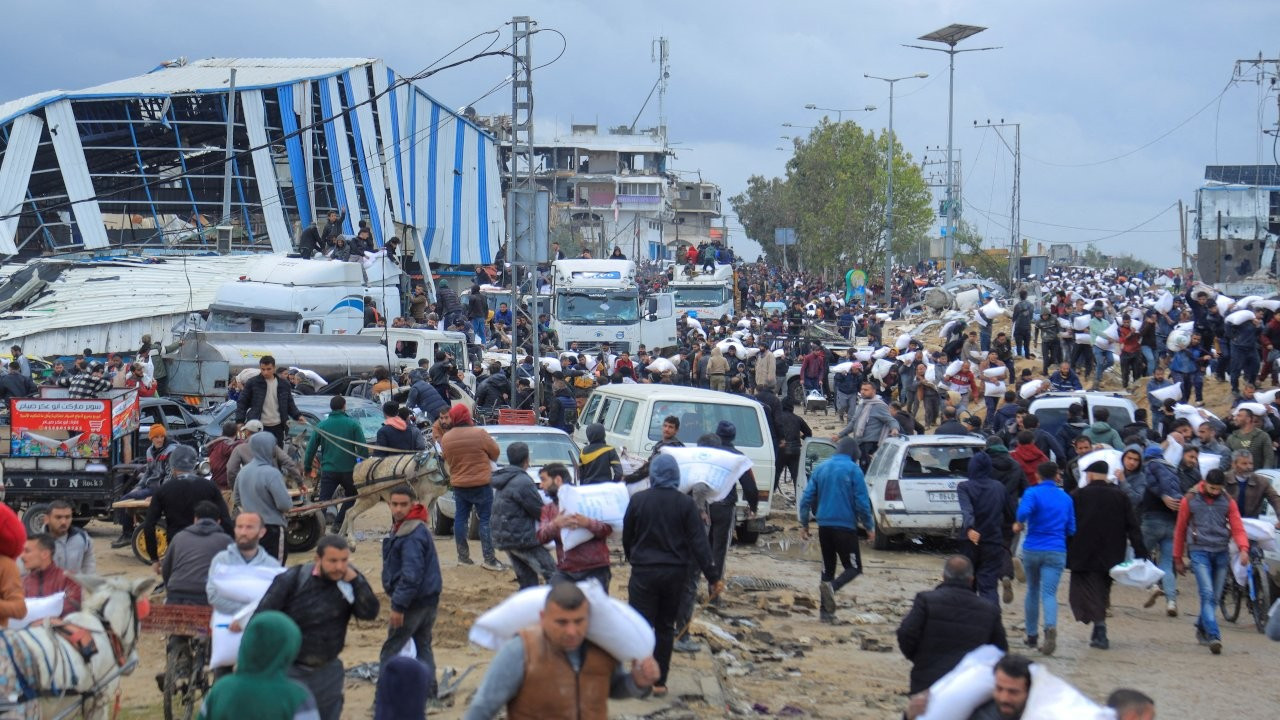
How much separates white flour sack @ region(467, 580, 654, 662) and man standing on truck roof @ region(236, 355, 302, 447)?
11.8 m

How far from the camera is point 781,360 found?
3422 cm

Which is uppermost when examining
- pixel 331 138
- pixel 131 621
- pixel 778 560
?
pixel 331 138

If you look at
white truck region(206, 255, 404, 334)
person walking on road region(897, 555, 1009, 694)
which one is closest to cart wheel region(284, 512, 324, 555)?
person walking on road region(897, 555, 1009, 694)

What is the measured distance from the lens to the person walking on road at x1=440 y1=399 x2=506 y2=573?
44.1 ft

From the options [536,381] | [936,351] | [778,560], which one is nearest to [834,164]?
[936,351]

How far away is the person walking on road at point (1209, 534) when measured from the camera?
1214 centimetres

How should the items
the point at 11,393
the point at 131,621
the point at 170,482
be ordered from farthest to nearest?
the point at 11,393 < the point at 170,482 < the point at 131,621

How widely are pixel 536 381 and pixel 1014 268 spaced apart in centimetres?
4821

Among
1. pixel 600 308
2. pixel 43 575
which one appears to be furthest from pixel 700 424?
pixel 600 308

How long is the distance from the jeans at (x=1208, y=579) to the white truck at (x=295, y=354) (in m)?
14.2

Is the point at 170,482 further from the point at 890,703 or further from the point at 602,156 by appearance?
the point at 602,156

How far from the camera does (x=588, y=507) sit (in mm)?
9594

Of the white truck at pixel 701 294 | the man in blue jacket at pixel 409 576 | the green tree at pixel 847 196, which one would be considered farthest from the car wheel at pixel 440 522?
the green tree at pixel 847 196

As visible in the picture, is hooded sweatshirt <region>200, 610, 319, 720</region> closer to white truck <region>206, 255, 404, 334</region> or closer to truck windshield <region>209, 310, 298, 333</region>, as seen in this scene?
white truck <region>206, 255, 404, 334</region>
